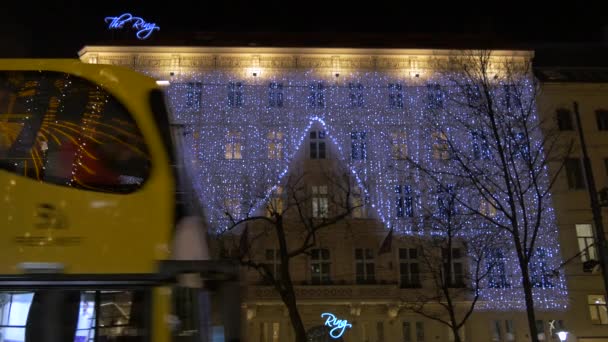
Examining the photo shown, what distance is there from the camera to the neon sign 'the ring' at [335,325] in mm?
27531

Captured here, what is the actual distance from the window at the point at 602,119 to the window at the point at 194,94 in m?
22.2

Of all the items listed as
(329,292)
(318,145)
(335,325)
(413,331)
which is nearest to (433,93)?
(318,145)

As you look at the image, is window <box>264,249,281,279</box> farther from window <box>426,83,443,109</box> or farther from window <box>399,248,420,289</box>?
window <box>426,83,443,109</box>

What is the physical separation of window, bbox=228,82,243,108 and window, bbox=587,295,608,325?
20953mm

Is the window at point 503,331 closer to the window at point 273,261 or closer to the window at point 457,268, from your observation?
the window at point 457,268

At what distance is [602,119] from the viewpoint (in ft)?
105

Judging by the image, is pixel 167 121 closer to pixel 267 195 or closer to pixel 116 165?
pixel 116 165

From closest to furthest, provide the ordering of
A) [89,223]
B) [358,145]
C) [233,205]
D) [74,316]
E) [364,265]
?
[74,316], [89,223], [233,205], [364,265], [358,145]

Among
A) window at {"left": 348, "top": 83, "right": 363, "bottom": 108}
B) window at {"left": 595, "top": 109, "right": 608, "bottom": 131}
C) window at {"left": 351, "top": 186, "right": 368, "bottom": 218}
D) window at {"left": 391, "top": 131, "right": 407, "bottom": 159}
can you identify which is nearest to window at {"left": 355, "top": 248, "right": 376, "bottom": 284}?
window at {"left": 351, "top": 186, "right": 368, "bottom": 218}

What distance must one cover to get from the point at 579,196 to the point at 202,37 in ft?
74.5

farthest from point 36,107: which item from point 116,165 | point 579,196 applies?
point 579,196

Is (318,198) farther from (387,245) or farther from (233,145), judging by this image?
(233,145)

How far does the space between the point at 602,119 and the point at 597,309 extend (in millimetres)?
10606

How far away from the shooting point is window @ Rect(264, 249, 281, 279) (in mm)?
29641
